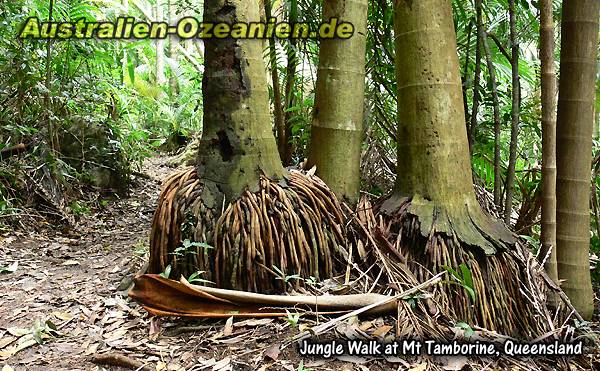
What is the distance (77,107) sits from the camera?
608 centimetres

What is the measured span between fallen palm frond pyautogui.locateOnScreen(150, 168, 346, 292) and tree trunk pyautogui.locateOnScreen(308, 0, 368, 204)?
12.4 inches

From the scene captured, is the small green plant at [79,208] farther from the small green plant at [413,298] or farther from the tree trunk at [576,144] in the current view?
the tree trunk at [576,144]

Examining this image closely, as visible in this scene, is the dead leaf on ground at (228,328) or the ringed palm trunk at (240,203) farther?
the ringed palm trunk at (240,203)

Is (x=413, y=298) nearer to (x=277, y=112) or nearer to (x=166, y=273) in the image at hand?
(x=166, y=273)

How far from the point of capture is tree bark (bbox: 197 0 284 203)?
270 centimetres

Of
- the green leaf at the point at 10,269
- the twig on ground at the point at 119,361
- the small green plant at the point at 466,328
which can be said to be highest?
the small green plant at the point at 466,328

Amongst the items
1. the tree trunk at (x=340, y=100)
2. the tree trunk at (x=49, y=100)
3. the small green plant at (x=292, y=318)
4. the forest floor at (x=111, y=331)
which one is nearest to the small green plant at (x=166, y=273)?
the forest floor at (x=111, y=331)

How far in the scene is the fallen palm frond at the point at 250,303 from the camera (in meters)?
2.42

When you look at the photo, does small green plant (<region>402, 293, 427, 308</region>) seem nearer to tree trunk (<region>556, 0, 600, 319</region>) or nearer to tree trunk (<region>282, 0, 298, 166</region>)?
tree trunk (<region>556, 0, 600, 319</region>)

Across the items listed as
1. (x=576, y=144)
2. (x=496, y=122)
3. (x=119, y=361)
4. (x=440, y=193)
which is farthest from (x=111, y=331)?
(x=576, y=144)

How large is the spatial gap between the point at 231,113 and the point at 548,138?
1817mm

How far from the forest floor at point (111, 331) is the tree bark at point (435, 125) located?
806mm

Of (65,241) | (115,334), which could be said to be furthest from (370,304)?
(65,241)

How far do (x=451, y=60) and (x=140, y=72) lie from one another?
11542mm
